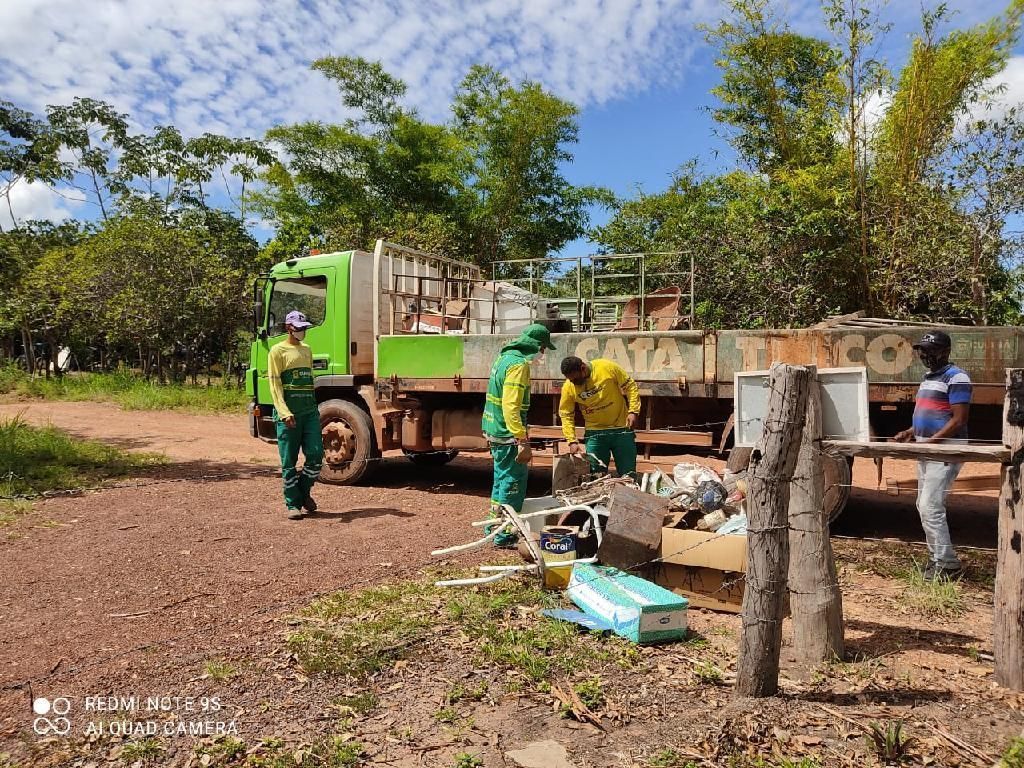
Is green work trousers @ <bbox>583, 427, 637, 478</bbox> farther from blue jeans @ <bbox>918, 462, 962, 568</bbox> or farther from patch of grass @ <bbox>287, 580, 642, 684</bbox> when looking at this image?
blue jeans @ <bbox>918, 462, 962, 568</bbox>

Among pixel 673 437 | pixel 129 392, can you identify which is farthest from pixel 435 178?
pixel 673 437

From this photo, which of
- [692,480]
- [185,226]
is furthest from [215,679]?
[185,226]

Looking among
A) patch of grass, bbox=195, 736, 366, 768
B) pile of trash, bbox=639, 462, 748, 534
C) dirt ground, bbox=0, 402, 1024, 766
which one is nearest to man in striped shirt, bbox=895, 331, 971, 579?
dirt ground, bbox=0, 402, 1024, 766

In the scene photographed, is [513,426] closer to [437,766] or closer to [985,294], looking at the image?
[437,766]

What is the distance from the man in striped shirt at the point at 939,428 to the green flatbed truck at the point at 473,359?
0.85 meters

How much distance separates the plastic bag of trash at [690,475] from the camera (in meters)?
5.41

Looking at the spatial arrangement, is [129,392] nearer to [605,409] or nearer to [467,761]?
[605,409]

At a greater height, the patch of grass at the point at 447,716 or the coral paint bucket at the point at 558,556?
the coral paint bucket at the point at 558,556

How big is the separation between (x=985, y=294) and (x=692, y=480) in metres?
6.97

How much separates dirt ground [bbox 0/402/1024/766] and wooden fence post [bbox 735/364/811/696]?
0.16 metres

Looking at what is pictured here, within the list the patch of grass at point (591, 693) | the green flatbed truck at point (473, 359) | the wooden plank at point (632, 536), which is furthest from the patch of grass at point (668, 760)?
the green flatbed truck at point (473, 359)

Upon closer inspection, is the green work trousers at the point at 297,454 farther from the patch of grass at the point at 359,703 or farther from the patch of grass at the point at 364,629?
the patch of grass at the point at 359,703

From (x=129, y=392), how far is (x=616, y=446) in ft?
51.7
